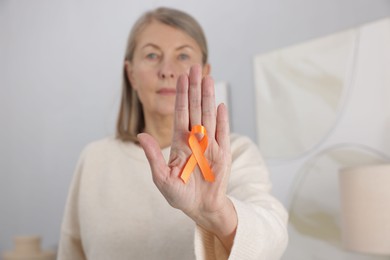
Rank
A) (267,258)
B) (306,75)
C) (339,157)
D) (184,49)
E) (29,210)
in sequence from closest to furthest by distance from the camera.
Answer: (267,258), (184,49), (339,157), (306,75), (29,210)

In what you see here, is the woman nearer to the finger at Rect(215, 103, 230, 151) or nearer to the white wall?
the finger at Rect(215, 103, 230, 151)

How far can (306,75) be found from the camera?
183cm

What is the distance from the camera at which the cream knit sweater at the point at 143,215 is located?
0.73 meters

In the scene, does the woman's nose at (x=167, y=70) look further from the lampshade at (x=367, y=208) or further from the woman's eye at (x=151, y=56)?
the lampshade at (x=367, y=208)

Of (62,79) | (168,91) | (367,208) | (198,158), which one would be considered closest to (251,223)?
(198,158)

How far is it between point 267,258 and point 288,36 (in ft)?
4.56

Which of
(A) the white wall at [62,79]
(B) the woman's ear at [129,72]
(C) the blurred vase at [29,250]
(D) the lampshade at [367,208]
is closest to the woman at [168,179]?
(B) the woman's ear at [129,72]

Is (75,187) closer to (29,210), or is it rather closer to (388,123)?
(388,123)

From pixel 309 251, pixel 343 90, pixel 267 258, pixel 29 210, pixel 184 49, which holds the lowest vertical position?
pixel 29 210

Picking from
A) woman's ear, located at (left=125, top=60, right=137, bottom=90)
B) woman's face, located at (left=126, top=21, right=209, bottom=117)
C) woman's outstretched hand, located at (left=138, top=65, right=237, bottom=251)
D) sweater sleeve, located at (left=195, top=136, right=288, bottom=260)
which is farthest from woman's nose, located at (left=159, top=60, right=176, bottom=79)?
woman's outstretched hand, located at (left=138, top=65, right=237, bottom=251)

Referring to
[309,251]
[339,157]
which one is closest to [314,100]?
[339,157]

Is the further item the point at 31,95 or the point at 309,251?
the point at 31,95

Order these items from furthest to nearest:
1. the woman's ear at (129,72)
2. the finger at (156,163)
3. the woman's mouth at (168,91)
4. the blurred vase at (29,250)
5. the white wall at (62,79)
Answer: the blurred vase at (29,250) < the white wall at (62,79) < the woman's ear at (129,72) < the woman's mouth at (168,91) < the finger at (156,163)

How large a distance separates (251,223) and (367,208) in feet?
2.60
